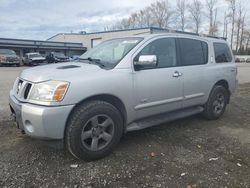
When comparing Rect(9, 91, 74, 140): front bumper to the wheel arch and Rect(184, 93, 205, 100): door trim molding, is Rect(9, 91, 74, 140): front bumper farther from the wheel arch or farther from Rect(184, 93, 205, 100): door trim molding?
Rect(184, 93, 205, 100): door trim molding

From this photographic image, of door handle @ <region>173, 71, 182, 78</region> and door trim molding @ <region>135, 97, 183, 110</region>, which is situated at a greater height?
door handle @ <region>173, 71, 182, 78</region>

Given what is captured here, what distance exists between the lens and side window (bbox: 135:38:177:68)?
4.43 metres

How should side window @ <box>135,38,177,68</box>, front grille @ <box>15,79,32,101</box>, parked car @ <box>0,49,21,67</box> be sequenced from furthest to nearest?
parked car @ <box>0,49,21,67</box>, side window @ <box>135,38,177,68</box>, front grille @ <box>15,79,32,101</box>

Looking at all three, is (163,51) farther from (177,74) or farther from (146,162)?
(146,162)

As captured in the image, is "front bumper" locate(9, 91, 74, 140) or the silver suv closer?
"front bumper" locate(9, 91, 74, 140)

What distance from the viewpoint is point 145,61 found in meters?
3.98

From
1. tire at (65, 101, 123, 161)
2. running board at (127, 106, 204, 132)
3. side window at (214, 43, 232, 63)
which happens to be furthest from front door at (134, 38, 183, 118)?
side window at (214, 43, 232, 63)

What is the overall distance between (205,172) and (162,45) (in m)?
2.23

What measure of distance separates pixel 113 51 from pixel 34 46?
139ft

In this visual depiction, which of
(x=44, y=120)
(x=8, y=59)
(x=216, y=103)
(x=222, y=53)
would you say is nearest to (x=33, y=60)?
(x=8, y=59)

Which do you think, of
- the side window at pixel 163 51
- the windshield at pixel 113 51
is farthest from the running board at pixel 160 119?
the windshield at pixel 113 51

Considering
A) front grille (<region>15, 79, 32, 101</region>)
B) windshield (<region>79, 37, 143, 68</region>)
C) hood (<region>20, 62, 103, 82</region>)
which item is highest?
windshield (<region>79, 37, 143, 68</region>)

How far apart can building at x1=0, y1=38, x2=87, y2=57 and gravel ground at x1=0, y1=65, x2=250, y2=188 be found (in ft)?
131

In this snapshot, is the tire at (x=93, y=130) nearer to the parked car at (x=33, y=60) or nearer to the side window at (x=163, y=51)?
the side window at (x=163, y=51)
